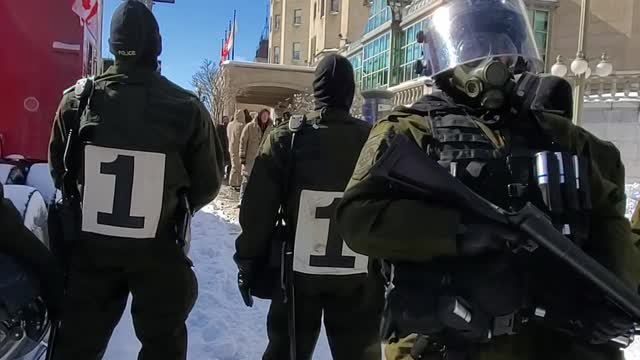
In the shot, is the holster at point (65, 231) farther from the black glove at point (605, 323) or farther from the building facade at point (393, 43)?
the building facade at point (393, 43)

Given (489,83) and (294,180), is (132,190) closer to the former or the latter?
(294,180)

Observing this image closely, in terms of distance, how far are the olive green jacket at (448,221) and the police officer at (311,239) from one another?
101 centimetres

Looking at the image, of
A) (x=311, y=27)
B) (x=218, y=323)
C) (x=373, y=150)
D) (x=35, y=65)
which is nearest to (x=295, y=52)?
(x=311, y=27)

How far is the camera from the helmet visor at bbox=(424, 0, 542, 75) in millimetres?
1850

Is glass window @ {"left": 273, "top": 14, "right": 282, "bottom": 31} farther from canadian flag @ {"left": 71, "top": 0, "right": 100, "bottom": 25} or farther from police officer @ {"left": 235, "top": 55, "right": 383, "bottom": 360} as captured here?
police officer @ {"left": 235, "top": 55, "right": 383, "bottom": 360}

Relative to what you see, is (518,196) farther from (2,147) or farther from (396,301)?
(2,147)

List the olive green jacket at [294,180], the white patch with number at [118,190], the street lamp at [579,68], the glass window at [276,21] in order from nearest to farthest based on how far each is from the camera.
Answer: the white patch with number at [118,190] → the olive green jacket at [294,180] → the street lamp at [579,68] → the glass window at [276,21]

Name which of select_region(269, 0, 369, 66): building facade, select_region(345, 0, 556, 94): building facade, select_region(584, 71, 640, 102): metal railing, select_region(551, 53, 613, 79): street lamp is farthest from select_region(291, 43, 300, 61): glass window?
select_region(551, 53, 613, 79): street lamp

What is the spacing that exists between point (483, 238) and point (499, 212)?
78 millimetres

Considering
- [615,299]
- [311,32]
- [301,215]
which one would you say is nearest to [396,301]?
[615,299]

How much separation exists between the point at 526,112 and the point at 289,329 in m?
1.60

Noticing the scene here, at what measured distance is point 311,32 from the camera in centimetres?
5878

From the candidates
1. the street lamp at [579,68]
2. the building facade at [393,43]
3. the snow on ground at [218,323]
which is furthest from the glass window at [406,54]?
the snow on ground at [218,323]

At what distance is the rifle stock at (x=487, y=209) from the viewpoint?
1.47 meters
